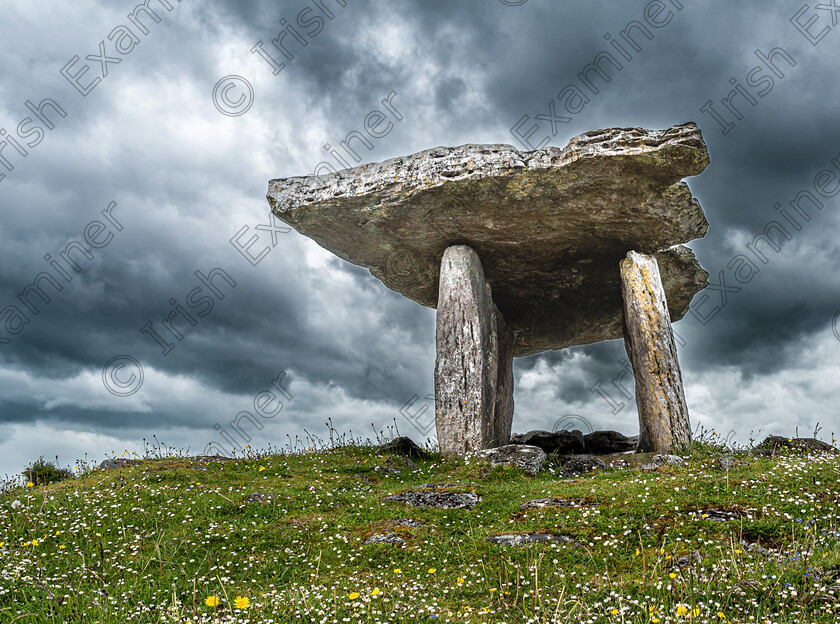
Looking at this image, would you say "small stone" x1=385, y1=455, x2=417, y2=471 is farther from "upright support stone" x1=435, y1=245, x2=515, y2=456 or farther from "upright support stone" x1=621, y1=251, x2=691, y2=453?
"upright support stone" x1=621, y1=251, x2=691, y2=453

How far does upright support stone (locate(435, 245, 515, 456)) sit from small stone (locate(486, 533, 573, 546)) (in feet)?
19.1

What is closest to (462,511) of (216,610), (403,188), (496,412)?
(216,610)

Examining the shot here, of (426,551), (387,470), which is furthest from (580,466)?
(426,551)

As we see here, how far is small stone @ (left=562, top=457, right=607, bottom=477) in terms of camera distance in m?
12.6

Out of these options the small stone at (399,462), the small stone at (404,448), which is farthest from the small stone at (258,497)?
the small stone at (404,448)

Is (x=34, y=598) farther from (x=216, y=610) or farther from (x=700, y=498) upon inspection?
(x=700, y=498)

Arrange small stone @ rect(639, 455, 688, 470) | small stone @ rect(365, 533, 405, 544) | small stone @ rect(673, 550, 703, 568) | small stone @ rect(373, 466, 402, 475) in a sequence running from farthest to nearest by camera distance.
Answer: small stone @ rect(373, 466, 402, 475) → small stone @ rect(639, 455, 688, 470) → small stone @ rect(365, 533, 405, 544) → small stone @ rect(673, 550, 703, 568)

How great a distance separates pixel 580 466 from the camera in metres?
12.8

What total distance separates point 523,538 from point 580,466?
537 centimetres

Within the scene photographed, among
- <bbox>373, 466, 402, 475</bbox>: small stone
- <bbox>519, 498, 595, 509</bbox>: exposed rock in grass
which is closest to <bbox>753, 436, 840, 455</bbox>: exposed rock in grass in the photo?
<bbox>519, 498, 595, 509</bbox>: exposed rock in grass

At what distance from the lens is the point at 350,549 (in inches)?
314

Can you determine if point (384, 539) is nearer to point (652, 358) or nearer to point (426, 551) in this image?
point (426, 551)

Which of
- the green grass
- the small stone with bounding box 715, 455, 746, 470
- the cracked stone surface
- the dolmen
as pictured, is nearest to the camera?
the green grass

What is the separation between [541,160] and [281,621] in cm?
1069
